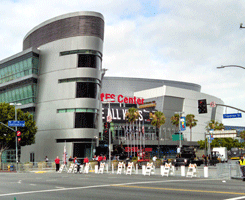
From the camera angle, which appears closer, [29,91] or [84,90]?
[84,90]

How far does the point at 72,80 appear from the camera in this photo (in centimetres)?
6309

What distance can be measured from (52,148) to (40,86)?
12.9m

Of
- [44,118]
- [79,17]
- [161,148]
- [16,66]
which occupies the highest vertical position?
[79,17]

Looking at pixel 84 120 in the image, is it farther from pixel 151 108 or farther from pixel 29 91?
A: pixel 151 108

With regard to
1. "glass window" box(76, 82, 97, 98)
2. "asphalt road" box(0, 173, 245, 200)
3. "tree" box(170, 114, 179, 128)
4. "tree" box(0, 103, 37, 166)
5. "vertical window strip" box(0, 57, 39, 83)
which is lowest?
"asphalt road" box(0, 173, 245, 200)

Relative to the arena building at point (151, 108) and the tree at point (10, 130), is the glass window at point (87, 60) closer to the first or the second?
the tree at point (10, 130)

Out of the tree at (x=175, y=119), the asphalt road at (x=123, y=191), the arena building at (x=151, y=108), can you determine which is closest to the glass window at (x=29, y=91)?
the arena building at (x=151, y=108)

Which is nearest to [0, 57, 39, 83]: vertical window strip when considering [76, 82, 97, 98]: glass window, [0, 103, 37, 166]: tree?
[76, 82, 97, 98]: glass window

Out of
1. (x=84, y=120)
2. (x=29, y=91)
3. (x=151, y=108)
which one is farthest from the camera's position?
(x=151, y=108)

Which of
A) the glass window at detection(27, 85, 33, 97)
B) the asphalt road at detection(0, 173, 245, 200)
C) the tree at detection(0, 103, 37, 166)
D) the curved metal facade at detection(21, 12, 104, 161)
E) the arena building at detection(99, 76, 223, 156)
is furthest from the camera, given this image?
the arena building at detection(99, 76, 223, 156)

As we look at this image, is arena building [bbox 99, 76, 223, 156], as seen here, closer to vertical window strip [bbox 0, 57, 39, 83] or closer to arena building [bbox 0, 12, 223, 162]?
arena building [bbox 0, 12, 223, 162]

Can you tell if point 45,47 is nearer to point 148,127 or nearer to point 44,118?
point 44,118

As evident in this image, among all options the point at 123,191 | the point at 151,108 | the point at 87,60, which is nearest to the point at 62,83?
the point at 87,60

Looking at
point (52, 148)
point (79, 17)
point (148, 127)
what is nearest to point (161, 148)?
point (148, 127)
